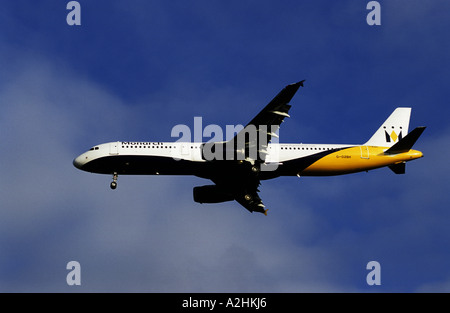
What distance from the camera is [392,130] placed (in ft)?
204

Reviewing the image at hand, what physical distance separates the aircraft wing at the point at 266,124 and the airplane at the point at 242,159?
10cm

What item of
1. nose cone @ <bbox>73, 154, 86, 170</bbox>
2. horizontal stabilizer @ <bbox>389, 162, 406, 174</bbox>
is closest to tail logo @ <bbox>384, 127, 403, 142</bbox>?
horizontal stabilizer @ <bbox>389, 162, 406, 174</bbox>

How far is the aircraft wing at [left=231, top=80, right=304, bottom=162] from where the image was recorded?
4700 centimetres

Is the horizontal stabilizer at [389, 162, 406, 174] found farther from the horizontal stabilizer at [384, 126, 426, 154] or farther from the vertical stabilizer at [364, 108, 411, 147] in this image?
the vertical stabilizer at [364, 108, 411, 147]

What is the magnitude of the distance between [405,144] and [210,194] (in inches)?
768

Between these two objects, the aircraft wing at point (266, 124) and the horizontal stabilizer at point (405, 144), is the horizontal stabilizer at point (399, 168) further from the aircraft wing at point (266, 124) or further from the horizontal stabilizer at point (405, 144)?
the aircraft wing at point (266, 124)

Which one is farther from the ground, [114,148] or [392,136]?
[392,136]

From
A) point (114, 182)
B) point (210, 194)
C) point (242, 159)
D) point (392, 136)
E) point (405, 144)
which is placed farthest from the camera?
point (392, 136)

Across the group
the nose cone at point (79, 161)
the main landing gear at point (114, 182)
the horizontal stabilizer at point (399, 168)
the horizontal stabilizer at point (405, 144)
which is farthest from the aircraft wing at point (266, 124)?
the nose cone at point (79, 161)

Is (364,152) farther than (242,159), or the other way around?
(364,152)

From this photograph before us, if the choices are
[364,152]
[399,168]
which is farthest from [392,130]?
[364,152]

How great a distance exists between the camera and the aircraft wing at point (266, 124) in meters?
47.0

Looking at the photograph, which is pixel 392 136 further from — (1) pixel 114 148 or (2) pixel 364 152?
(1) pixel 114 148
